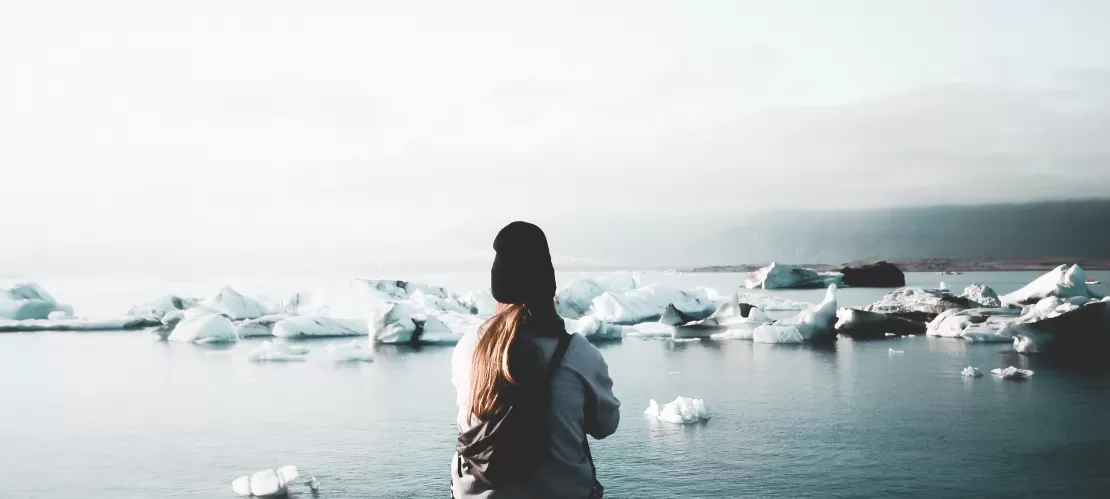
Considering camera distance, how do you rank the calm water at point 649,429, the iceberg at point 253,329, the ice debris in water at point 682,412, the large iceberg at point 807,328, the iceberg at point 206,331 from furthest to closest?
the iceberg at point 253,329
the iceberg at point 206,331
the large iceberg at point 807,328
the ice debris in water at point 682,412
the calm water at point 649,429

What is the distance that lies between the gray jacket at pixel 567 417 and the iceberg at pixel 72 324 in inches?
875

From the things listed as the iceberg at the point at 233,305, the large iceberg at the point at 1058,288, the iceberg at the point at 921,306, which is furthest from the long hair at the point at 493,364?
the large iceberg at the point at 1058,288

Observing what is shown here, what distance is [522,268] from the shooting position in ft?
6.19

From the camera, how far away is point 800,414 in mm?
7844

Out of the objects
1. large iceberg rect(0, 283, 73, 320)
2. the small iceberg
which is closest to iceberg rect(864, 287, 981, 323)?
the small iceberg

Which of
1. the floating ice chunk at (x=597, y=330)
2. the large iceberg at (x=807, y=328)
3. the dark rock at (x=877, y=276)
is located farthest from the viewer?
the dark rock at (x=877, y=276)

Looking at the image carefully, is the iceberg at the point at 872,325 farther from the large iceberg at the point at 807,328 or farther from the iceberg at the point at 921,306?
the iceberg at the point at 921,306

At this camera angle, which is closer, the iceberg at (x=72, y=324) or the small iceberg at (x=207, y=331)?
the small iceberg at (x=207, y=331)

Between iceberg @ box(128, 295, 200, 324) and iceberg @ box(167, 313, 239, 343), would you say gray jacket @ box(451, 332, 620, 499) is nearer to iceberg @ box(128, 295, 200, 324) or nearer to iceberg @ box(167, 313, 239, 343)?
iceberg @ box(167, 313, 239, 343)

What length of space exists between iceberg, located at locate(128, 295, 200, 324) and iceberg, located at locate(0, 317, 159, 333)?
470 millimetres

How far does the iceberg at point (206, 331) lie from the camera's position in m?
17.2

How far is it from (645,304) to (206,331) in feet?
35.4

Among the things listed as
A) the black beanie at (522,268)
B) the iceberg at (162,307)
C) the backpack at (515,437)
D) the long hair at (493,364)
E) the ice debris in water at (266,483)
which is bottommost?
the ice debris in water at (266,483)

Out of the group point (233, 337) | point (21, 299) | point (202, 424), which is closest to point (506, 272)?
point (202, 424)
